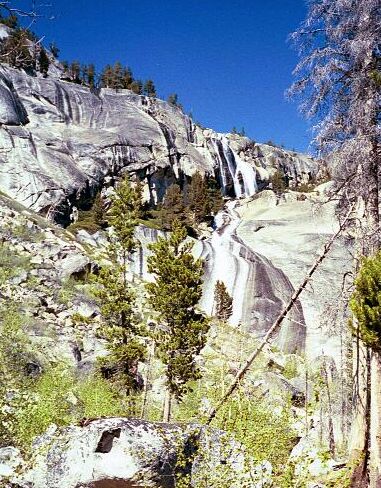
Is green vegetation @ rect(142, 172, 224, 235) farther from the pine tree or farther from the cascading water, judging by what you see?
the pine tree

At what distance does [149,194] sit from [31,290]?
41862mm

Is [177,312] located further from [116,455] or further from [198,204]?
[198,204]

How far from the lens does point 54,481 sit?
27.5 ft

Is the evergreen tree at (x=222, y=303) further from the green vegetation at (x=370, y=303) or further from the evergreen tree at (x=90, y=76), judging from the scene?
the evergreen tree at (x=90, y=76)

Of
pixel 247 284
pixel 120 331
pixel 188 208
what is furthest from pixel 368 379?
pixel 188 208

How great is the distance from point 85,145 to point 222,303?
38.9m

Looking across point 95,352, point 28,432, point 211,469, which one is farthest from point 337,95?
point 95,352

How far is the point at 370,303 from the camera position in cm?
968

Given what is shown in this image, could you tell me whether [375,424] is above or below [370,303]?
below

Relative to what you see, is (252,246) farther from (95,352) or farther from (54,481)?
(54,481)

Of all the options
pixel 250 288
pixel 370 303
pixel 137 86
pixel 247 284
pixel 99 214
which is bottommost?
pixel 370 303

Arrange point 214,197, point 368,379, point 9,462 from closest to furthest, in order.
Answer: point 9,462
point 368,379
point 214,197

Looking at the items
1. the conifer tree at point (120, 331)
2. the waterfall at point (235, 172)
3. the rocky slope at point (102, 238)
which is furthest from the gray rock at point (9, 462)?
the waterfall at point (235, 172)

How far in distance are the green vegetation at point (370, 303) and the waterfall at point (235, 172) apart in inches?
3558
